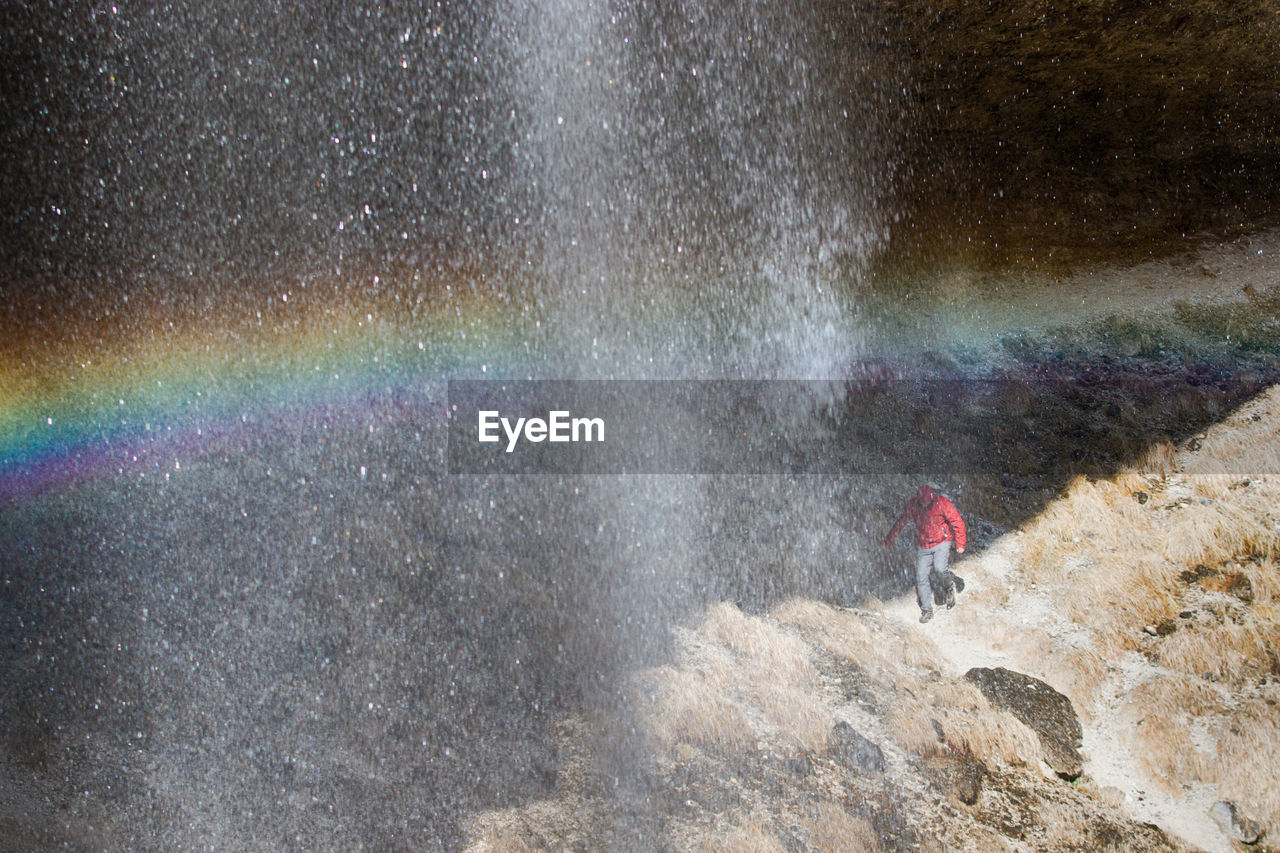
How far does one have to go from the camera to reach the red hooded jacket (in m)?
5.19

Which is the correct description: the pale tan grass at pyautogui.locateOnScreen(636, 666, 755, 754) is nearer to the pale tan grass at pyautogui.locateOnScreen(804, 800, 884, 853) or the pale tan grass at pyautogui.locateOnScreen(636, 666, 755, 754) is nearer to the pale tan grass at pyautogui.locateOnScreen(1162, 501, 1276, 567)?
the pale tan grass at pyautogui.locateOnScreen(804, 800, 884, 853)

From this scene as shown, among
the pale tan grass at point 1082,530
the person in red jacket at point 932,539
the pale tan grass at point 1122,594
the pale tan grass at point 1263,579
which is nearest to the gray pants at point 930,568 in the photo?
the person in red jacket at point 932,539

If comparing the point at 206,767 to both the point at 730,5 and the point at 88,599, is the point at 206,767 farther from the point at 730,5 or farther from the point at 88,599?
the point at 730,5

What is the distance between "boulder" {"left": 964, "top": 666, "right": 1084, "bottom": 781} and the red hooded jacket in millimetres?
853

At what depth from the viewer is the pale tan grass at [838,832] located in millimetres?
3959

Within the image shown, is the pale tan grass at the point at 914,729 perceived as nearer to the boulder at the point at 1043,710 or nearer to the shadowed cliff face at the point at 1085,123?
the boulder at the point at 1043,710

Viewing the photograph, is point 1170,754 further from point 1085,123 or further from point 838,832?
point 1085,123

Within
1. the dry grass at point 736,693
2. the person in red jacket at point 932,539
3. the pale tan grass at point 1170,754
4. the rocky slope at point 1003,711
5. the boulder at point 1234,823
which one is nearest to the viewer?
the boulder at point 1234,823

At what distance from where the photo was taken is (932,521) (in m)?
5.24

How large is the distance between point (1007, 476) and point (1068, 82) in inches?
107

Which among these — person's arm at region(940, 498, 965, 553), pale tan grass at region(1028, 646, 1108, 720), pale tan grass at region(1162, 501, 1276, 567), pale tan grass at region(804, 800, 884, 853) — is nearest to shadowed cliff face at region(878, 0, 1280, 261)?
pale tan grass at region(1162, 501, 1276, 567)

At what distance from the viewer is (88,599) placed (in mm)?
5578

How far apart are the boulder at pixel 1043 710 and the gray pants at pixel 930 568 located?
55cm

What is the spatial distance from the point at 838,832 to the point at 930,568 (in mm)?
1829
